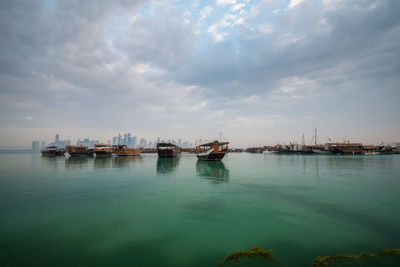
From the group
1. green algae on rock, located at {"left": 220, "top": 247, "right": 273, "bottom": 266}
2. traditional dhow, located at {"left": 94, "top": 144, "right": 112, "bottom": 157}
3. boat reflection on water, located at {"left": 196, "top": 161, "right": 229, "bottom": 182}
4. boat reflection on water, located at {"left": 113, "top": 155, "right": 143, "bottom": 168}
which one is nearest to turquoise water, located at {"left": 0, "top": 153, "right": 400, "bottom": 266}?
green algae on rock, located at {"left": 220, "top": 247, "right": 273, "bottom": 266}

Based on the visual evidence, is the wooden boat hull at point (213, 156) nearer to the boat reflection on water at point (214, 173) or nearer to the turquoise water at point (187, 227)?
the boat reflection on water at point (214, 173)

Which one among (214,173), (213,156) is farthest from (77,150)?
(214,173)

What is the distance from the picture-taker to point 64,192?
11.5m

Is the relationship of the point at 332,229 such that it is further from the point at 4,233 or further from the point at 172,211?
the point at 4,233

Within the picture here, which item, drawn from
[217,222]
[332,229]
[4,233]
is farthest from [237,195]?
[4,233]

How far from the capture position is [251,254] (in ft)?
15.0

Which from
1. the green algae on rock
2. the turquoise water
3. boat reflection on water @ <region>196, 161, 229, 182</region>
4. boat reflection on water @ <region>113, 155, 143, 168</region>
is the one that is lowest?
boat reflection on water @ <region>113, 155, 143, 168</region>

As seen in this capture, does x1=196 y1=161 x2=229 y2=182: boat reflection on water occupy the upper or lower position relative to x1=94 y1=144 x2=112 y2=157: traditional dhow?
lower

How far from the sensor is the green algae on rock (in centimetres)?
444

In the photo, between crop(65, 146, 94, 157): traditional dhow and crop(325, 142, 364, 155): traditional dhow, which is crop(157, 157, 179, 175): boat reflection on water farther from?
crop(325, 142, 364, 155): traditional dhow

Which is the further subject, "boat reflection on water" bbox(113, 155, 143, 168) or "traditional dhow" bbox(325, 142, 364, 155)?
"traditional dhow" bbox(325, 142, 364, 155)

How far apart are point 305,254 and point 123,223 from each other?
243 inches

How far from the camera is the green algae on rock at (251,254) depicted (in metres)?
4.44

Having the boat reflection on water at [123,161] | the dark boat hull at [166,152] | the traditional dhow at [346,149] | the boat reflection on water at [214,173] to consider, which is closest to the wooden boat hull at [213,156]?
the boat reflection on water at [214,173]
